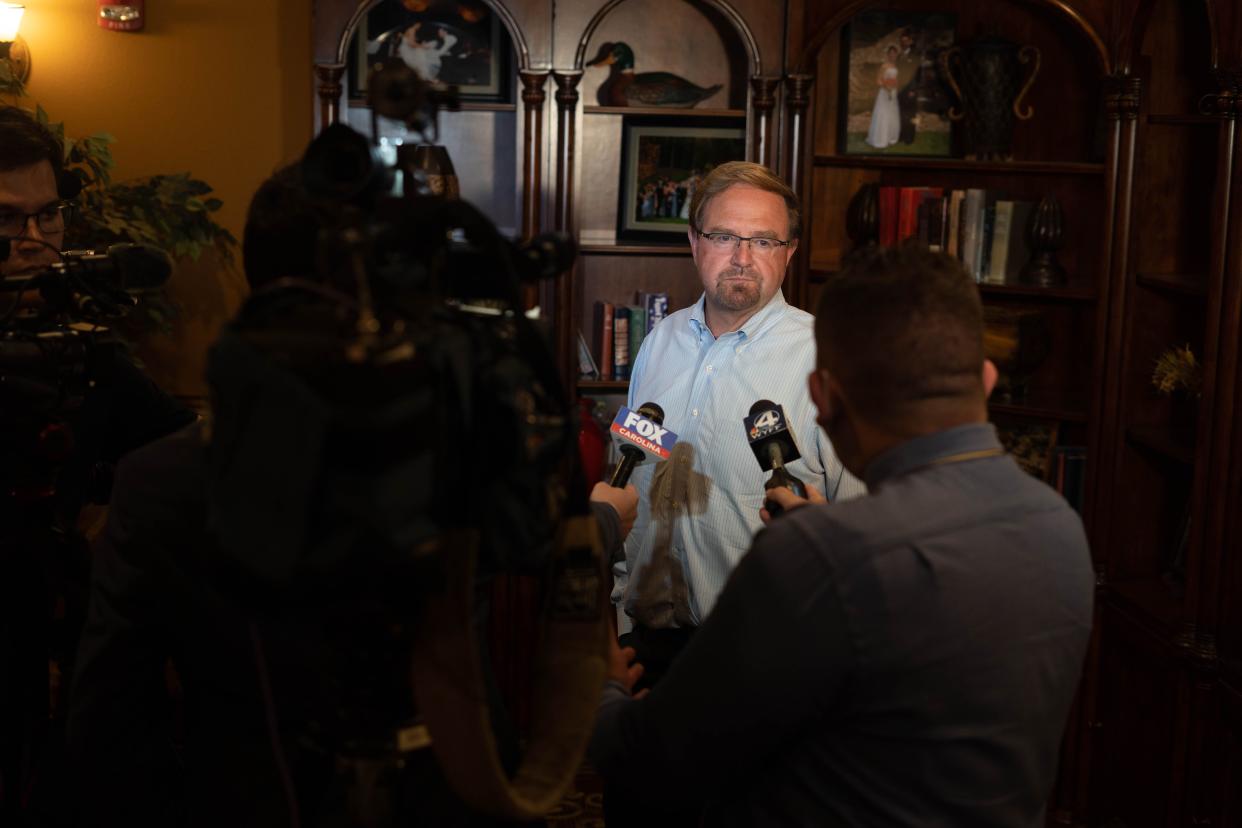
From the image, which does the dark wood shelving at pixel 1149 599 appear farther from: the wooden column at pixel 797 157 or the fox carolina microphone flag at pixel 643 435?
the fox carolina microphone flag at pixel 643 435

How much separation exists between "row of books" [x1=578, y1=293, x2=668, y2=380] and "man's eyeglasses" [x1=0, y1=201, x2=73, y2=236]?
6.73ft

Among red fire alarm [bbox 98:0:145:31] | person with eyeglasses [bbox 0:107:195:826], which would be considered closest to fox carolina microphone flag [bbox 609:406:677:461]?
person with eyeglasses [bbox 0:107:195:826]

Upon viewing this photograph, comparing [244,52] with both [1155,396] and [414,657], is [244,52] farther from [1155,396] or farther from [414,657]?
[414,657]

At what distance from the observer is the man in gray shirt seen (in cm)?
121

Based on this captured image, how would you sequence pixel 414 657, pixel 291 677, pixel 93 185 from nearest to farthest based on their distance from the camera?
1. pixel 414 657
2. pixel 291 677
3. pixel 93 185

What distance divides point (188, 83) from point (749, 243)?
234cm

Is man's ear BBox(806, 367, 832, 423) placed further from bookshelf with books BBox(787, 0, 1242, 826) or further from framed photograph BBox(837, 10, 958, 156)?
framed photograph BBox(837, 10, 958, 156)

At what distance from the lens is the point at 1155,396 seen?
3275 millimetres

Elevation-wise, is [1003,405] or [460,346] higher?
[460,346]

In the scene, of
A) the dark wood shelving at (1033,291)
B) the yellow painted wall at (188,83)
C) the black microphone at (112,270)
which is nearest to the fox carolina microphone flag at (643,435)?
the black microphone at (112,270)

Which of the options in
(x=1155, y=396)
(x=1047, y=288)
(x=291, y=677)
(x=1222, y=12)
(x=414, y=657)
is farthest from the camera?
(x=1047, y=288)

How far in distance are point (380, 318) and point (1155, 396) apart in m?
2.90

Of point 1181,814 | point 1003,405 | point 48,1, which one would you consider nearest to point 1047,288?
point 1003,405

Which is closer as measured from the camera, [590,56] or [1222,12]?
[1222,12]
